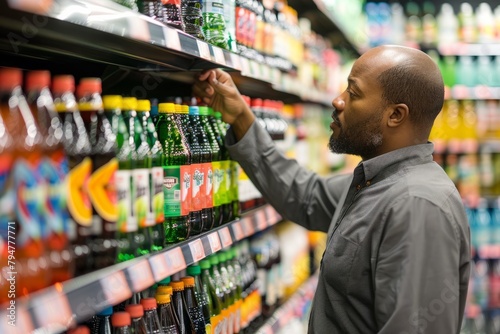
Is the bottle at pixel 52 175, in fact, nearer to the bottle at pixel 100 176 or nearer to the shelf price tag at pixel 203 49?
the bottle at pixel 100 176

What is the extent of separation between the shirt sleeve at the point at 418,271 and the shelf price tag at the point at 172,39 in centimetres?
74

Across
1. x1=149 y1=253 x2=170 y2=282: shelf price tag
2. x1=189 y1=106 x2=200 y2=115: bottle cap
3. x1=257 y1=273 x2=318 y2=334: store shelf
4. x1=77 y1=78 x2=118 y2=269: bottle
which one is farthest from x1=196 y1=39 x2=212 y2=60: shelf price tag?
x1=257 y1=273 x2=318 y2=334: store shelf

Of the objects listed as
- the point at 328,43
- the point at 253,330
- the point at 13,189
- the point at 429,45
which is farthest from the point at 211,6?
the point at 429,45

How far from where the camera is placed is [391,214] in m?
1.87

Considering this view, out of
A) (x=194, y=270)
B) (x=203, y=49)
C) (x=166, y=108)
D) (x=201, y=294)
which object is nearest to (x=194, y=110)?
(x=166, y=108)

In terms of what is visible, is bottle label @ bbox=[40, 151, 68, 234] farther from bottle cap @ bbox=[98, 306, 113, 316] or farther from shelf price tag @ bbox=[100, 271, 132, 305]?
bottle cap @ bbox=[98, 306, 113, 316]

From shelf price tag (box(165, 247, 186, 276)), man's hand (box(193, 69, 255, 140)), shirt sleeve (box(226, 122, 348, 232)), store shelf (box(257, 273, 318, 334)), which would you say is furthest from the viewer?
store shelf (box(257, 273, 318, 334))

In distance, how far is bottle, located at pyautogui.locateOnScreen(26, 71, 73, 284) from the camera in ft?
4.03

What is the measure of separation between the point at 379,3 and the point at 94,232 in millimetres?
5371

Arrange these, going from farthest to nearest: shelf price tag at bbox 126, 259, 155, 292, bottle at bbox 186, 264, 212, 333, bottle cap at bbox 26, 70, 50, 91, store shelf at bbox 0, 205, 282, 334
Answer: bottle at bbox 186, 264, 212, 333
shelf price tag at bbox 126, 259, 155, 292
bottle cap at bbox 26, 70, 50, 91
store shelf at bbox 0, 205, 282, 334

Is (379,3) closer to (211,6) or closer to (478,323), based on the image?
(478,323)

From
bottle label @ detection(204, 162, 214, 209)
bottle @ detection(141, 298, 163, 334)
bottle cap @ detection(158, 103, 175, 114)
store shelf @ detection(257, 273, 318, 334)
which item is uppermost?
bottle cap @ detection(158, 103, 175, 114)

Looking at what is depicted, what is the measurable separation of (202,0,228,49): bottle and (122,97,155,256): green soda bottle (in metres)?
0.57

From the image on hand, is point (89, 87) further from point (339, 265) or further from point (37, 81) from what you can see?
point (339, 265)
